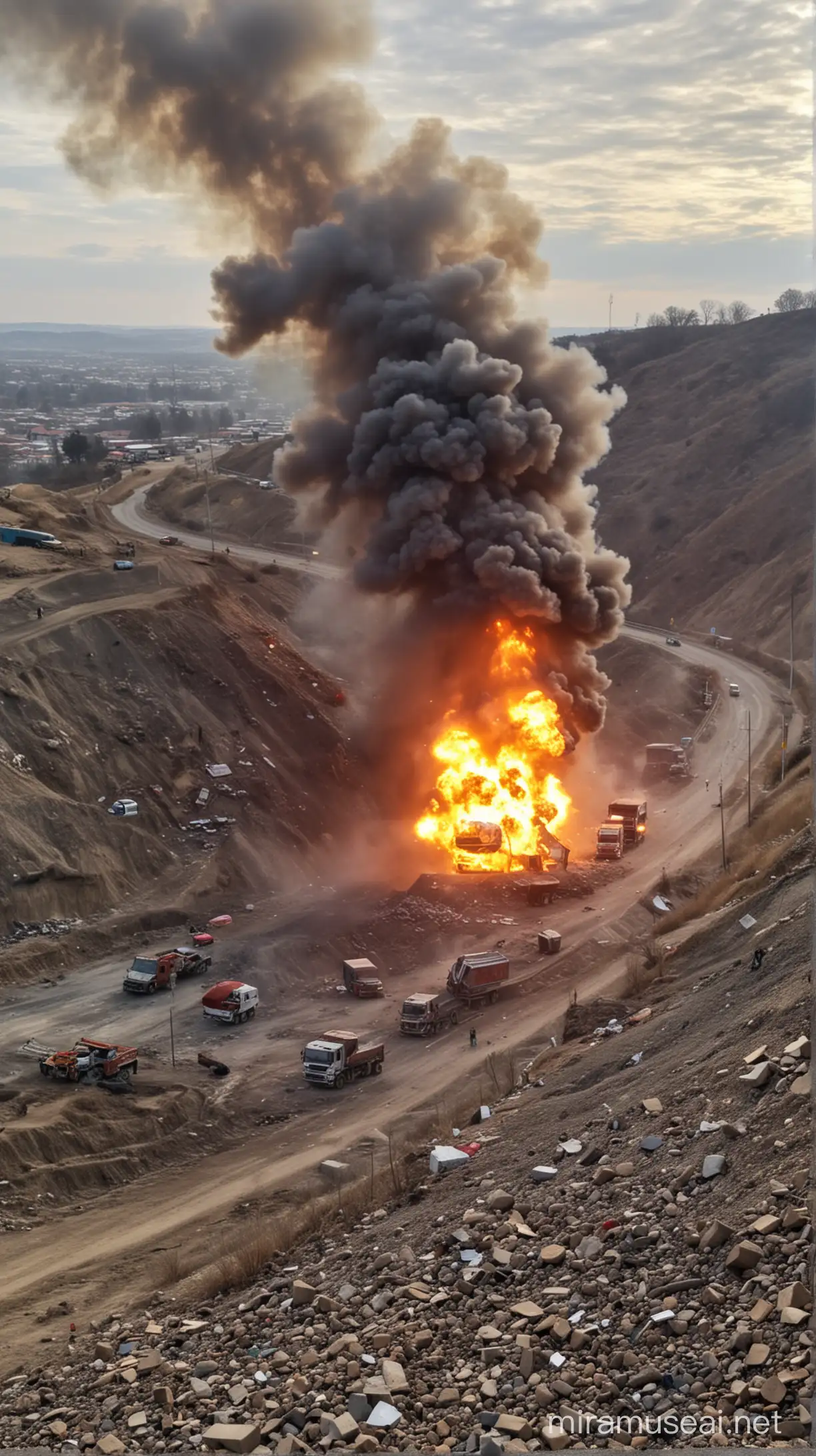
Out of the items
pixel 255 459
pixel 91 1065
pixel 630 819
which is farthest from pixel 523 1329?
pixel 255 459

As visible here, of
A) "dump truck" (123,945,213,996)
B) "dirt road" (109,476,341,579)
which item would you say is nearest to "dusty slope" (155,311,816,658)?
"dirt road" (109,476,341,579)

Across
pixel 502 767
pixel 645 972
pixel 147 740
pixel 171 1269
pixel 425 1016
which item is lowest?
pixel 425 1016

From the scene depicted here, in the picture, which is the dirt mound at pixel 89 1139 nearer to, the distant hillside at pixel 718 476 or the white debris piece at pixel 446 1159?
the white debris piece at pixel 446 1159

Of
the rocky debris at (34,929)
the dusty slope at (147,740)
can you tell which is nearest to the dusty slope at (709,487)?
the dusty slope at (147,740)

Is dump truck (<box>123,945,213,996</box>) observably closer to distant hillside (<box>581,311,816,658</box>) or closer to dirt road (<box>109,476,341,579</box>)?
dirt road (<box>109,476,341,579</box>)

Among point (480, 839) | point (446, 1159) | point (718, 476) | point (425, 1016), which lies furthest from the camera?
point (718, 476)

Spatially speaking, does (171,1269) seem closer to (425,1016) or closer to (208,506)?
(425,1016)
